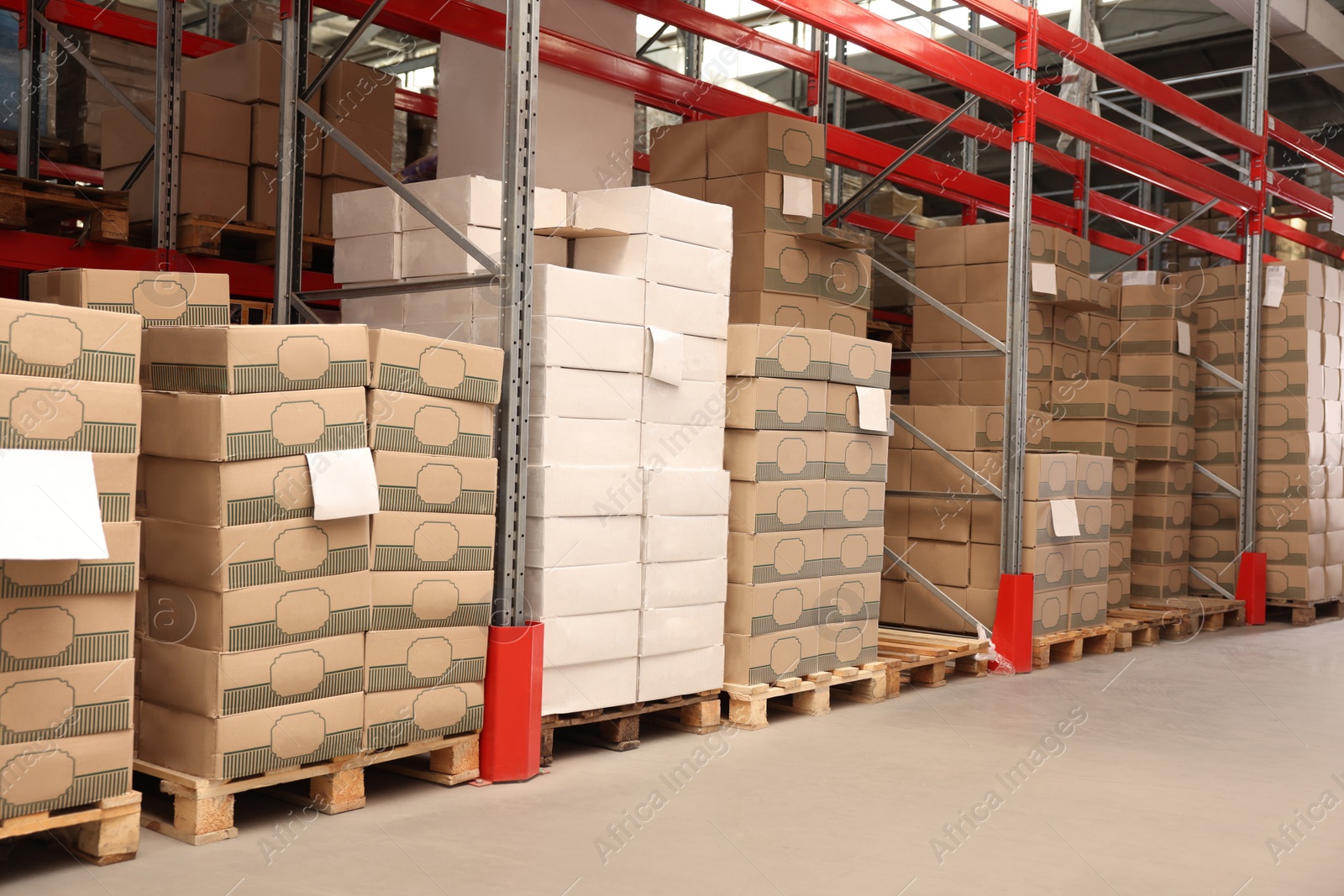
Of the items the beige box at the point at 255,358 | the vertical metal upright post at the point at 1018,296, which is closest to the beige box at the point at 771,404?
the vertical metal upright post at the point at 1018,296

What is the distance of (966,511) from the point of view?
303 inches

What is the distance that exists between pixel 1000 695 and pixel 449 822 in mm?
3738

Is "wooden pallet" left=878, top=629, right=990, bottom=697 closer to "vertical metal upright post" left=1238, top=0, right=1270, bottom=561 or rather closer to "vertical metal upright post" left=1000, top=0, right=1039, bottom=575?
"vertical metal upright post" left=1000, top=0, right=1039, bottom=575

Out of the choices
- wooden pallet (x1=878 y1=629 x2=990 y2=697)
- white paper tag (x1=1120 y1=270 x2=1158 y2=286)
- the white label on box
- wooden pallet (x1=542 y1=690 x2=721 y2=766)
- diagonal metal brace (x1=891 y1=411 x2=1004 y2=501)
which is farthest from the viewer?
white paper tag (x1=1120 y1=270 x2=1158 y2=286)

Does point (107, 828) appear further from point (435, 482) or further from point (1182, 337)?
point (1182, 337)

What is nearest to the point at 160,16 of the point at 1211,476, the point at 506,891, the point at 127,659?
the point at 127,659

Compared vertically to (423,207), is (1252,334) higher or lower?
higher

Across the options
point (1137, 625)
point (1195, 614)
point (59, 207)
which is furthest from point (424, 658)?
point (1195, 614)

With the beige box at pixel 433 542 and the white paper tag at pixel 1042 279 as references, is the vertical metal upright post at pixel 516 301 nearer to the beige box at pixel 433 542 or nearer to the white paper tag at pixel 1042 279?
the beige box at pixel 433 542

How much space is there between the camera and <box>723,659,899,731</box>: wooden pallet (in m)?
5.82

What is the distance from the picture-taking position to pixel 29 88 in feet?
21.6

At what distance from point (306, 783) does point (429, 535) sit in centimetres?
98

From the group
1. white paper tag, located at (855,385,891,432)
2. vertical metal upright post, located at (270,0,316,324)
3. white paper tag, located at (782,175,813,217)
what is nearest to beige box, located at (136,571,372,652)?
vertical metal upright post, located at (270,0,316,324)

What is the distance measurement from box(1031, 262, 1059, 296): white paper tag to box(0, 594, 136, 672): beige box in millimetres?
6305
